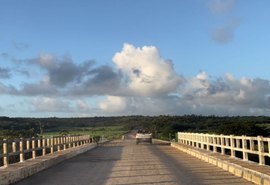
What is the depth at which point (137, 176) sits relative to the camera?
58.1ft

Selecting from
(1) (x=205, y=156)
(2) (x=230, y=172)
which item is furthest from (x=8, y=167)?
(1) (x=205, y=156)

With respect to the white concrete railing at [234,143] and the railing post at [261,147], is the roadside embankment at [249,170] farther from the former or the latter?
the white concrete railing at [234,143]

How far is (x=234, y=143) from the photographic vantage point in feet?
99.0

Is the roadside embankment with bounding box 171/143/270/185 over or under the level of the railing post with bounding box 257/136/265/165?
under

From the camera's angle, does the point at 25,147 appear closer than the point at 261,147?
No

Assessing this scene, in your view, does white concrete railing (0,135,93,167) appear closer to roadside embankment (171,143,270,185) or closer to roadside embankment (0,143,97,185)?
roadside embankment (0,143,97,185)

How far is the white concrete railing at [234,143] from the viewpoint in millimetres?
17734

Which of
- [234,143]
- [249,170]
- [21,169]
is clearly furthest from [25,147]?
[249,170]

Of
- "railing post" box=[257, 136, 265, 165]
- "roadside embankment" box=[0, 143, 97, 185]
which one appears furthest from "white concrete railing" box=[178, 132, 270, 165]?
"roadside embankment" box=[0, 143, 97, 185]

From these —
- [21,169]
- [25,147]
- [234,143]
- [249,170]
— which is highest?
[25,147]

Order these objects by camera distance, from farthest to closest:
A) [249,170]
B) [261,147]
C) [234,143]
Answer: [234,143]
[261,147]
[249,170]

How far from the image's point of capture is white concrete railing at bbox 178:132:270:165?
1773 centimetres

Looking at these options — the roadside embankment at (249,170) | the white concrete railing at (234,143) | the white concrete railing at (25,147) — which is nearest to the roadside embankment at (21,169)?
the white concrete railing at (25,147)

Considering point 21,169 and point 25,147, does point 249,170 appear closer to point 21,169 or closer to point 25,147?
point 21,169
